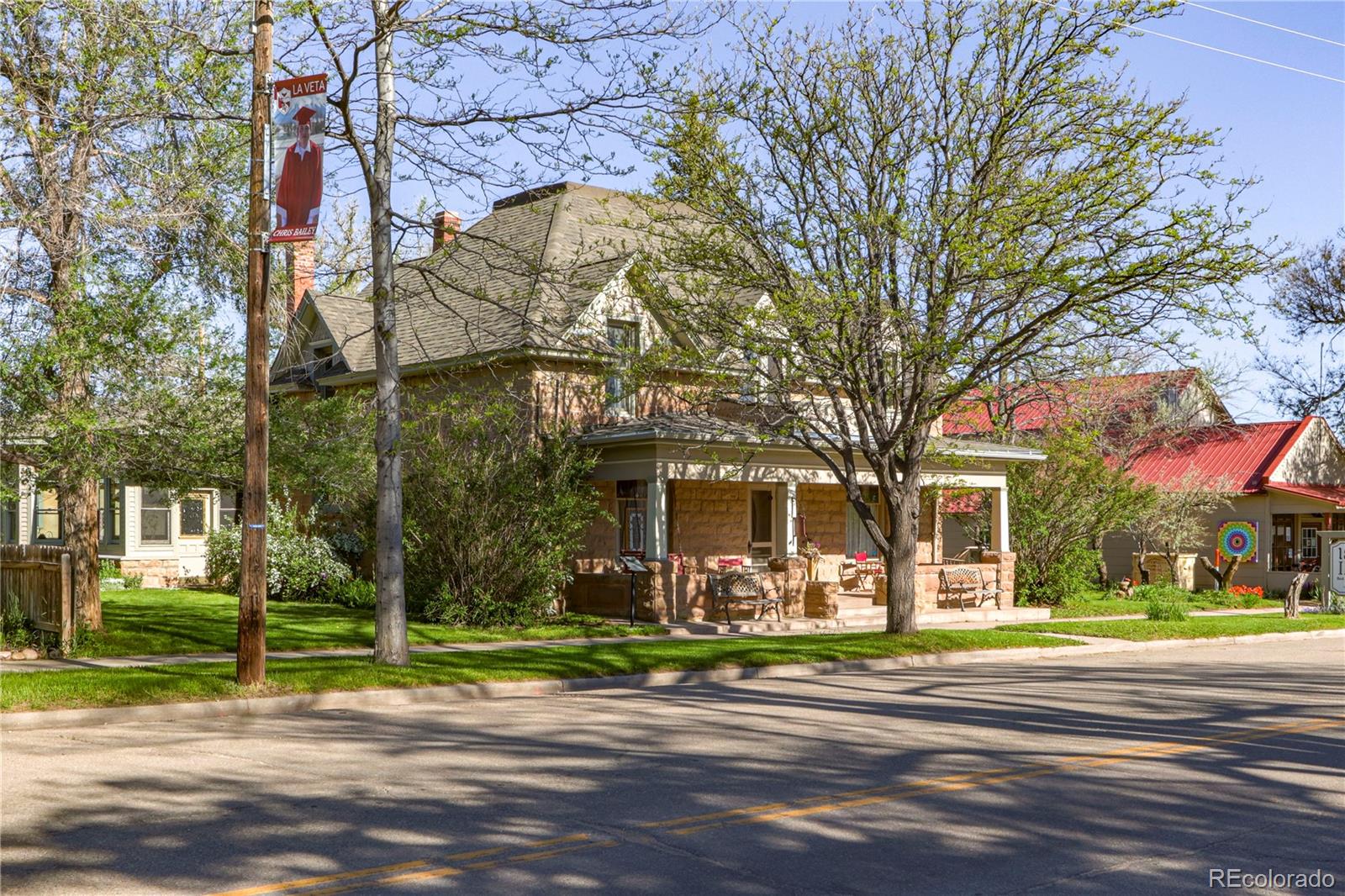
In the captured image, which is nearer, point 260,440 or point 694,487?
point 260,440

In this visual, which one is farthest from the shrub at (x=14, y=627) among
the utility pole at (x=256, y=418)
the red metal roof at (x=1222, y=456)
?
the red metal roof at (x=1222, y=456)

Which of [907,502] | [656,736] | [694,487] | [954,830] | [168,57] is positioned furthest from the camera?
[694,487]

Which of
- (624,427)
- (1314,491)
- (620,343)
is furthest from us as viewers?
(1314,491)

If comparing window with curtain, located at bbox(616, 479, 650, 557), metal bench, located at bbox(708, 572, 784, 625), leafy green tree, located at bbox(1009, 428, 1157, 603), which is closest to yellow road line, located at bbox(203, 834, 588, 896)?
metal bench, located at bbox(708, 572, 784, 625)

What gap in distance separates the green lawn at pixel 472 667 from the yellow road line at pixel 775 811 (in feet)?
22.3

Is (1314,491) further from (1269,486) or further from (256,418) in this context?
(256,418)

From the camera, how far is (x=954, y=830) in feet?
25.2

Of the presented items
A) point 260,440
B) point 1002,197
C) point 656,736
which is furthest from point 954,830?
point 1002,197

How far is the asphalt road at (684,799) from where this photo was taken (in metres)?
6.62

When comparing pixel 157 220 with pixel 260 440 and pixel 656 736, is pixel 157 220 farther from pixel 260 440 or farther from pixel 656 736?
pixel 656 736

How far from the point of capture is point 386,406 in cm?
1530

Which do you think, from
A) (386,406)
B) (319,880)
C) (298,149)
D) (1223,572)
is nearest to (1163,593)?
(1223,572)

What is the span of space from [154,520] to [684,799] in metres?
24.4

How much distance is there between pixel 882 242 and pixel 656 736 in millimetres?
10242
